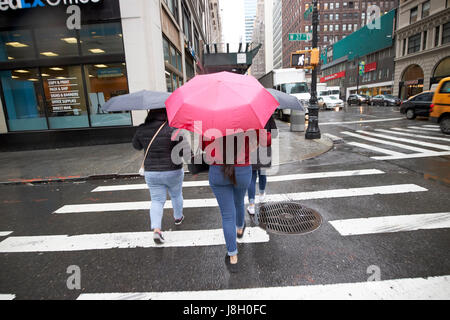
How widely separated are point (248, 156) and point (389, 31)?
5999cm

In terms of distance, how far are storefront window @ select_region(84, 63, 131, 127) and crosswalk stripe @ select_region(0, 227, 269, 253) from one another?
356 inches

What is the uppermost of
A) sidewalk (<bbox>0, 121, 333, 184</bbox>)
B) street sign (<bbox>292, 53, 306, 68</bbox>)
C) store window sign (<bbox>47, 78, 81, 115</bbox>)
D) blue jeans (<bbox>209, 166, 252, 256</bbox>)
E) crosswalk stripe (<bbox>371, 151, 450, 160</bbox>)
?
street sign (<bbox>292, 53, 306, 68</bbox>)

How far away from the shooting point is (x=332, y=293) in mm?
A: 2574

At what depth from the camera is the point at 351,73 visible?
67000 mm

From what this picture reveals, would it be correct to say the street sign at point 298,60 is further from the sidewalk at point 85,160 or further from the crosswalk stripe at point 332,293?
the crosswalk stripe at point 332,293

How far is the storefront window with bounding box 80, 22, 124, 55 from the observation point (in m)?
Result: 11.5

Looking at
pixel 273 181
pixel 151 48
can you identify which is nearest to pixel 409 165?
pixel 273 181

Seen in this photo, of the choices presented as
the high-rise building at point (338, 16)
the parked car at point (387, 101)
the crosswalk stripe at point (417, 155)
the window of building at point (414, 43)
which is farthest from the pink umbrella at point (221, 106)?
the high-rise building at point (338, 16)

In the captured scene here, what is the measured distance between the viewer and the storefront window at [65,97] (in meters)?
11.8

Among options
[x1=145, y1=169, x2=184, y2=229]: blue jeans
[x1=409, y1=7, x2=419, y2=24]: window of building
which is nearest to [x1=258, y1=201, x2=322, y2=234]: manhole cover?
[x1=145, y1=169, x2=184, y2=229]: blue jeans

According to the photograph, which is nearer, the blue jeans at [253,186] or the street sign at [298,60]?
the blue jeans at [253,186]

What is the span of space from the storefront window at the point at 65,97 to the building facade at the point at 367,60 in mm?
35078

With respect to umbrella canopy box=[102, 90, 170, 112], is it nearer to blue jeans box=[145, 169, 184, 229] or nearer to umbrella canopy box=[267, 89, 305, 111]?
blue jeans box=[145, 169, 184, 229]

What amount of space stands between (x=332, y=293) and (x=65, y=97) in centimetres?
1341
